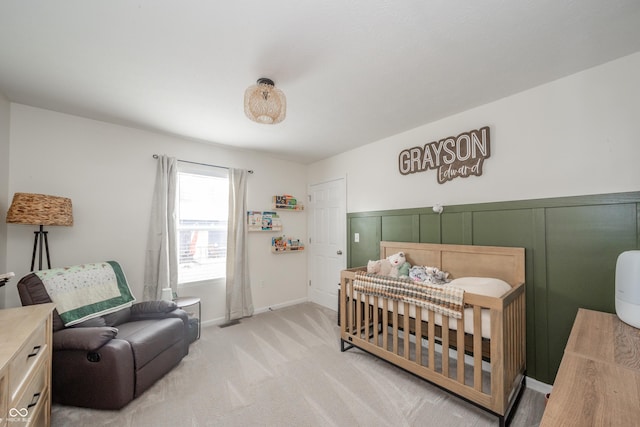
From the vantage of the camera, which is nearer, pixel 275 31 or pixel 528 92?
pixel 275 31

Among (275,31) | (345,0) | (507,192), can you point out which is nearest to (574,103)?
(507,192)

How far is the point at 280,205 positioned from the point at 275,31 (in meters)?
2.68

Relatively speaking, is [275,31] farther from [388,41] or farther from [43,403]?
[43,403]

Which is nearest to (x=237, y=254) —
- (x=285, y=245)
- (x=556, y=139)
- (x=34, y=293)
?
(x=285, y=245)

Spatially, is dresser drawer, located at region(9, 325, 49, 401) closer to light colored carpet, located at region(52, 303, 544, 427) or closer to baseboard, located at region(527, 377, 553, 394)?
light colored carpet, located at region(52, 303, 544, 427)

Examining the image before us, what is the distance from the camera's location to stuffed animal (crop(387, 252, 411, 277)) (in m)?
2.62

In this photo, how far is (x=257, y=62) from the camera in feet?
5.59

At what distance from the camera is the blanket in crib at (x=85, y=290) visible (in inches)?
76.7

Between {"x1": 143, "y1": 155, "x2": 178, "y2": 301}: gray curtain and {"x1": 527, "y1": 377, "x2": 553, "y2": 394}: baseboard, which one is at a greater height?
{"x1": 143, "y1": 155, "x2": 178, "y2": 301}: gray curtain

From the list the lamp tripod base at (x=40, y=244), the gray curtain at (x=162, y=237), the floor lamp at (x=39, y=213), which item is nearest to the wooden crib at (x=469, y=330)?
the gray curtain at (x=162, y=237)

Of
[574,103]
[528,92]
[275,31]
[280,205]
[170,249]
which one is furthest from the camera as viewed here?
[280,205]

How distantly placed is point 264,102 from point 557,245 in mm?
2451

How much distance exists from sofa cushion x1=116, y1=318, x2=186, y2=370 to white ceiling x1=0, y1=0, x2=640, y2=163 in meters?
2.00

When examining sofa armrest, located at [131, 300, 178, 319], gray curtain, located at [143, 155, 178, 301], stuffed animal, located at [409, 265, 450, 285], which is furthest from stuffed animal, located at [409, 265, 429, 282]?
gray curtain, located at [143, 155, 178, 301]
